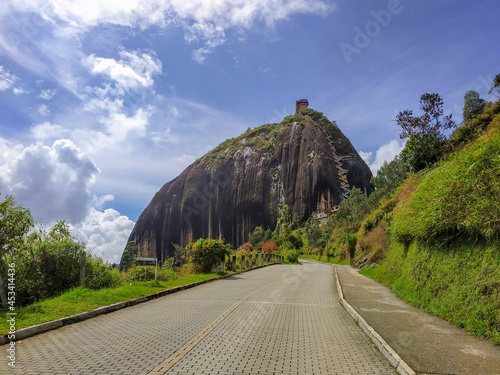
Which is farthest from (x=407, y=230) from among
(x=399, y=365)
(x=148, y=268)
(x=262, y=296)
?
(x=148, y=268)

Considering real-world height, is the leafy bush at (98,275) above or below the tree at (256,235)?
below

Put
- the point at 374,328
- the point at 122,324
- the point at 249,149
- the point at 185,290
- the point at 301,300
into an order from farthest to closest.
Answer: the point at 249,149 < the point at 185,290 < the point at 301,300 < the point at 122,324 < the point at 374,328

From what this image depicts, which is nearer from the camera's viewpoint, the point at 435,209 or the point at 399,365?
the point at 399,365

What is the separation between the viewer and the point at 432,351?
4.83 meters

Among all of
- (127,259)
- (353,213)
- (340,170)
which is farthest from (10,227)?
(340,170)

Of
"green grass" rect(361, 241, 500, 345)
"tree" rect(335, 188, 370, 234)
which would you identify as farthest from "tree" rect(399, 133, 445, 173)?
"tree" rect(335, 188, 370, 234)

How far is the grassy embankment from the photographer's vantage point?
18.8ft

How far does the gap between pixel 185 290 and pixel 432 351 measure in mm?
10014

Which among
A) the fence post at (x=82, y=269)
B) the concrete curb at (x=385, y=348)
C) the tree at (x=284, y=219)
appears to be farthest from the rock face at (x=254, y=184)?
the concrete curb at (x=385, y=348)

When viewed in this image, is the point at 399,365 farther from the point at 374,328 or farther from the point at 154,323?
the point at 154,323

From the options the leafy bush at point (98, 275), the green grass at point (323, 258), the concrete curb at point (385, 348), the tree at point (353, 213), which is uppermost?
the tree at point (353, 213)

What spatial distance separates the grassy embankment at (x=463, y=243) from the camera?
572 cm

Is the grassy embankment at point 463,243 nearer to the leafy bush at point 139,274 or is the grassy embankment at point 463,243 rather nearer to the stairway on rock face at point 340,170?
the leafy bush at point 139,274

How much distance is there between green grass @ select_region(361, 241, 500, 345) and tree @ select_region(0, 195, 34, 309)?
961 centimetres
